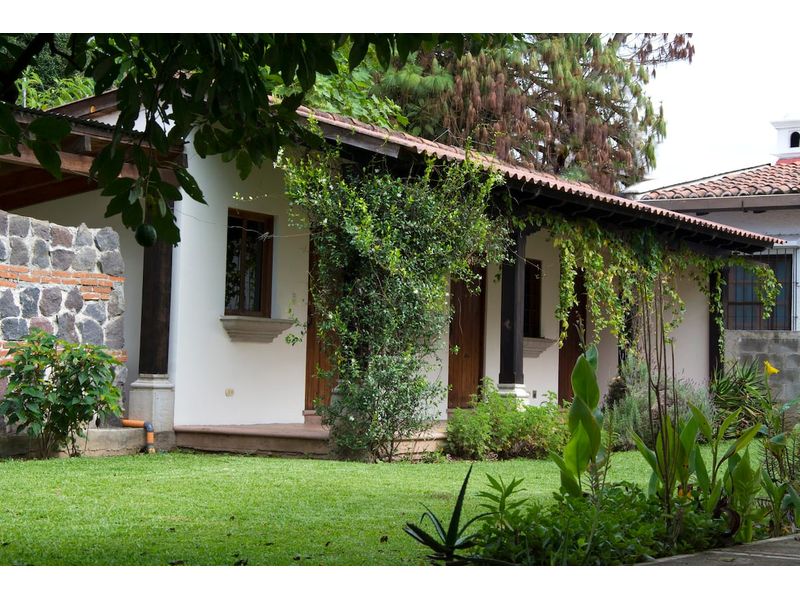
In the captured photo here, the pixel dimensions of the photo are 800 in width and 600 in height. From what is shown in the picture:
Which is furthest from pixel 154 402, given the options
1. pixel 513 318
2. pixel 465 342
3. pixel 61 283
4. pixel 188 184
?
pixel 188 184

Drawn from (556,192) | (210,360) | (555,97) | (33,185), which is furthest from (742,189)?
(33,185)

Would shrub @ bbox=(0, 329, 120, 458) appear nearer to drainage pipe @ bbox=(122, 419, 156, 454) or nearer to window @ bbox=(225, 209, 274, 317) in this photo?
drainage pipe @ bbox=(122, 419, 156, 454)

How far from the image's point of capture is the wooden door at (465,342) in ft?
49.8

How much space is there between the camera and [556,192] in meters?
12.7

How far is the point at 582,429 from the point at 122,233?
7848 mm

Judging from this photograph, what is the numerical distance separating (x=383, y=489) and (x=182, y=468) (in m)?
2.25

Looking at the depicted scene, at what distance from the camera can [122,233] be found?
12.1 metres

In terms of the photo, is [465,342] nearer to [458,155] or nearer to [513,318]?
[513,318]

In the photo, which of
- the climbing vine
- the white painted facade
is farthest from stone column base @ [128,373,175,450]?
the climbing vine

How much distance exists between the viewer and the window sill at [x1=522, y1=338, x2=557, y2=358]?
16125 mm

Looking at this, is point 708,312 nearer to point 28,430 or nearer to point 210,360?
point 210,360

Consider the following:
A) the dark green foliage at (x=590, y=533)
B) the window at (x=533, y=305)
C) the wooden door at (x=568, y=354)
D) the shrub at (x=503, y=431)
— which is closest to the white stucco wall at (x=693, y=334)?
the wooden door at (x=568, y=354)

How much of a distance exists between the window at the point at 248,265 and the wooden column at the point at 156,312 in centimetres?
94

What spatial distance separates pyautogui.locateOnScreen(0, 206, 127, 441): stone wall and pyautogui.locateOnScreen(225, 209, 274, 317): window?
1.39 m
